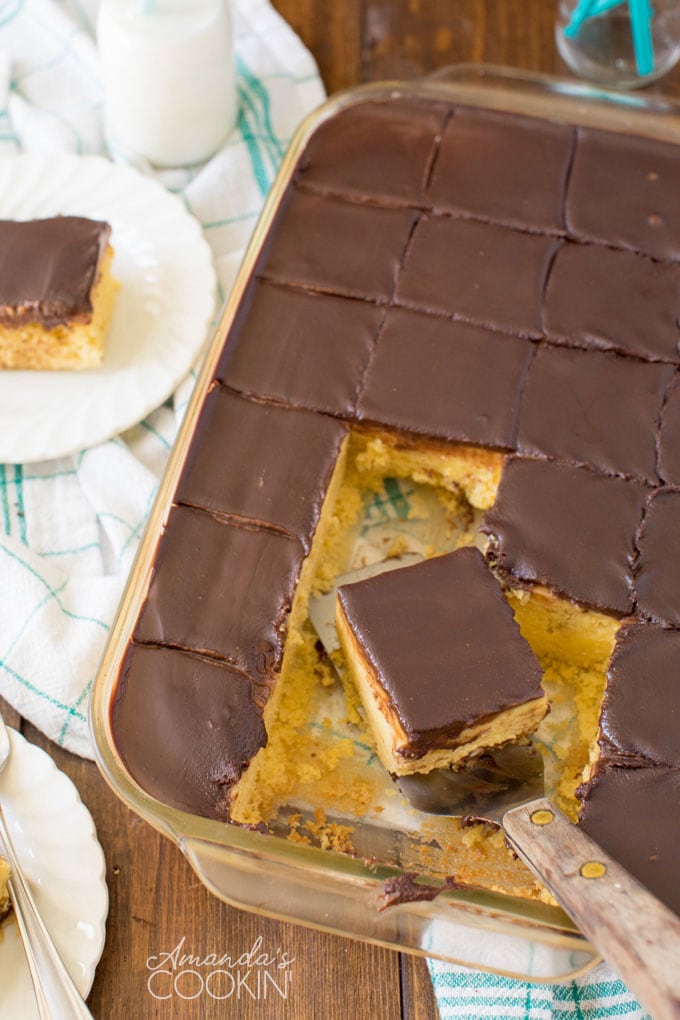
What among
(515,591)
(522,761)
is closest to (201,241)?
(515,591)

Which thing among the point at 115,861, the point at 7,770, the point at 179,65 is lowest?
the point at 115,861

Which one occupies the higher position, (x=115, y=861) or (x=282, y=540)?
(x=282, y=540)

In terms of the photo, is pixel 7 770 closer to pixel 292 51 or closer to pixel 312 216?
pixel 312 216

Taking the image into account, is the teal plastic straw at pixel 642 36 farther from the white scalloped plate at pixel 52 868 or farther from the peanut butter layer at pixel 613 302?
the white scalloped plate at pixel 52 868

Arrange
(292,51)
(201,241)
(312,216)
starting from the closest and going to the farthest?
(312,216)
(201,241)
(292,51)

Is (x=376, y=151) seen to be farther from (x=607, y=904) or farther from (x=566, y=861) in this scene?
(x=607, y=904)

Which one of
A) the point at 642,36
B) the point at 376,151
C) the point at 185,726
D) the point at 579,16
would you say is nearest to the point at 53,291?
the point at 376,151

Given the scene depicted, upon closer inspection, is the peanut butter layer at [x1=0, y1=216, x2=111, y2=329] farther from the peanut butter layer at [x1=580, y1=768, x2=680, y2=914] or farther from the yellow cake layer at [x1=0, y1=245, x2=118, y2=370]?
the peanut butter layer at [x1=580, y1=768, x2=680, y2=914]
